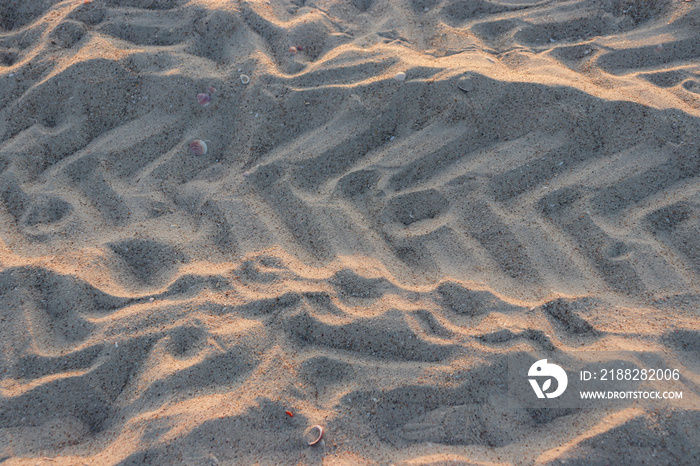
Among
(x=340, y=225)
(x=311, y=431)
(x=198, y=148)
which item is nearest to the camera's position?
(x=311, y=431)

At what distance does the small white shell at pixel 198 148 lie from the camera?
2387 millimetres

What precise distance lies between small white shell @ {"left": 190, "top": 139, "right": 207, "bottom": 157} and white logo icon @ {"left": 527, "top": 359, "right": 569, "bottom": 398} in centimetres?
215

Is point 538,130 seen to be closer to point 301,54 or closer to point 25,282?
point 301,54

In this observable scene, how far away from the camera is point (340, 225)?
2.19m

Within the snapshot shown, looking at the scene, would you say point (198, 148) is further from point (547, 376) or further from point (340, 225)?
point (547, 376)

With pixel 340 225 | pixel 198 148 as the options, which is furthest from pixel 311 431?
pixel 198 148

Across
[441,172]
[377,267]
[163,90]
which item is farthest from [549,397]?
[163,90]

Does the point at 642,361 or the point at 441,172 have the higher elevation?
the point at 441,172

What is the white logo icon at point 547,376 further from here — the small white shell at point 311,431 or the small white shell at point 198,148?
the small white shell at point 198,148

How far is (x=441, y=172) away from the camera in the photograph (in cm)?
234

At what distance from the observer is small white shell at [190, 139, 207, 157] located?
94.0 inches

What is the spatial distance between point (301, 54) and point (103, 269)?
178 cm

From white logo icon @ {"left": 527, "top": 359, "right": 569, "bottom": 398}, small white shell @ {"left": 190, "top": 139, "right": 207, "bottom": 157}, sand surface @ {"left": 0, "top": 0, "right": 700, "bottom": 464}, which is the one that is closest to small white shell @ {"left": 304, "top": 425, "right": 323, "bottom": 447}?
sand surface @ {"left": 0, "top": 0, "right": 700, "bottom": 464}

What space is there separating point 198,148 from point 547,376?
7.38 feet
